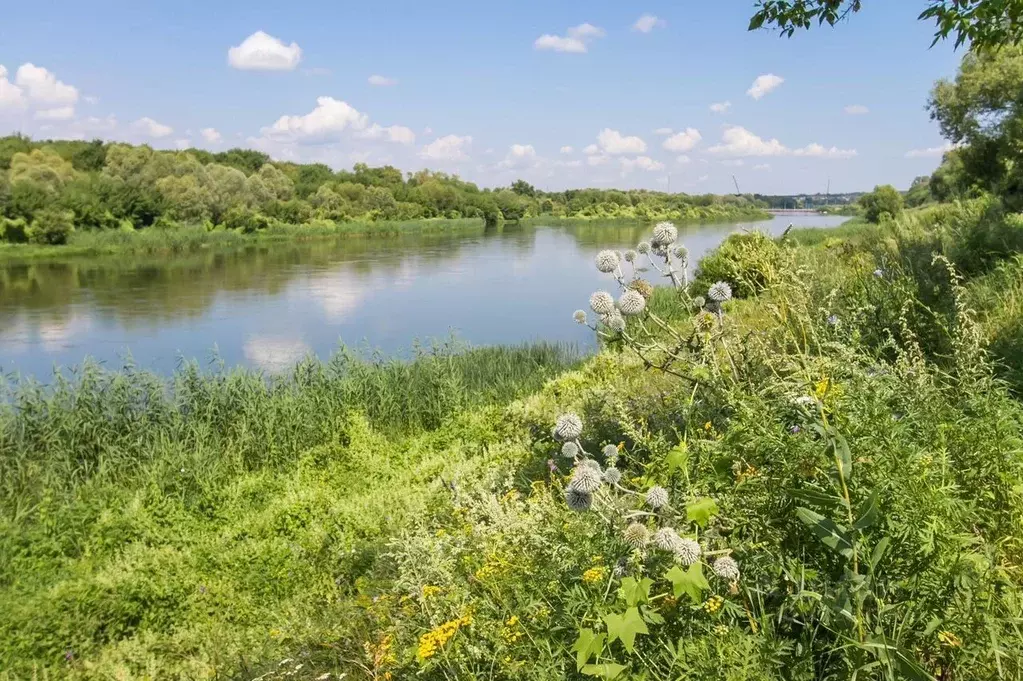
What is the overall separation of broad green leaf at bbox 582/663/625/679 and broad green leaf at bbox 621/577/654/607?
0.14 metres

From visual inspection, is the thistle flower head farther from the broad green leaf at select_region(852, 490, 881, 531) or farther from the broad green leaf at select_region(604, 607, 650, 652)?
the broad green leaf at select_region(852, 490, 881, 531)

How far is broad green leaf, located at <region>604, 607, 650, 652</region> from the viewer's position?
5.23ft

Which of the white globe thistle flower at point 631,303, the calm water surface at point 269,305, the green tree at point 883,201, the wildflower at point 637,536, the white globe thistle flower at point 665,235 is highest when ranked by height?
the green tree at point 883,201

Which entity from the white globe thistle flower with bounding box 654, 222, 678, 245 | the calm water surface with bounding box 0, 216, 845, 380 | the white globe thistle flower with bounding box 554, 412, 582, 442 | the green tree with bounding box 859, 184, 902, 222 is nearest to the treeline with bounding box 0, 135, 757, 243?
the calm water surface with bounding box 0, 216, 845, 380

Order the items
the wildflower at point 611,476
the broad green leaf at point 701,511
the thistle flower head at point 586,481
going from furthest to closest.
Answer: the wildflower at point 611,476, the thistle flower head at point 586,481, the broad green leaf at point 701,511

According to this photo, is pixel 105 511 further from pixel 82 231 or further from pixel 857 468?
pixel 82 231

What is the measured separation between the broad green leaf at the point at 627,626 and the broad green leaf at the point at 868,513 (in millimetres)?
543

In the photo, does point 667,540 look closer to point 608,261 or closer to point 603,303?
point 603,303

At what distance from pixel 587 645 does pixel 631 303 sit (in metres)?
1.37

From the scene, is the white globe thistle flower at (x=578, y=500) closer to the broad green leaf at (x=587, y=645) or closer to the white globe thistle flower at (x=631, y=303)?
the broad green leaf at (x=587, y=645)

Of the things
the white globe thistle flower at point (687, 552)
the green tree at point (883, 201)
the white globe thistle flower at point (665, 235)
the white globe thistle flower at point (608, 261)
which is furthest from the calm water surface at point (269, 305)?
the green tree at point (883, 201)

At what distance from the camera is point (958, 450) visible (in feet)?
7.27

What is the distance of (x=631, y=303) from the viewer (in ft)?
8.72

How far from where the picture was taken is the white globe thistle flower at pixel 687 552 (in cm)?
169
